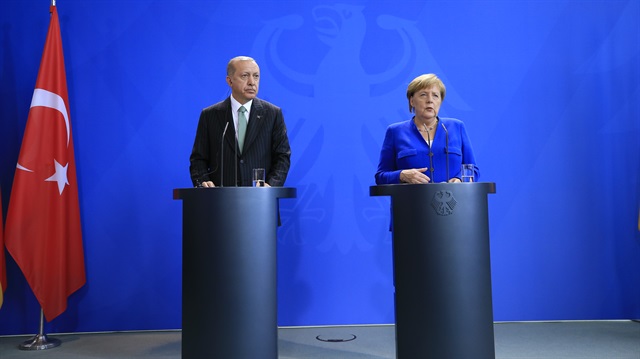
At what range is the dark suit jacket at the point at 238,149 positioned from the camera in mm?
2830

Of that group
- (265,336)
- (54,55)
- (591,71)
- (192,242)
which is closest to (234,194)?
(192,242)

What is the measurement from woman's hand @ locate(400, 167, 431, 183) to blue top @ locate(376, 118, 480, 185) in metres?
0.10

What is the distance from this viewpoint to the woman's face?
256 cm

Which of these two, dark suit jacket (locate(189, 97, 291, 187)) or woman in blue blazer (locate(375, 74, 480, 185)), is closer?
woman in blue blazer (locate(375, 74, 480, 185))

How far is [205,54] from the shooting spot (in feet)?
12.7

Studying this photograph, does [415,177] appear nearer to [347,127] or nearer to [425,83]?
[425,83]

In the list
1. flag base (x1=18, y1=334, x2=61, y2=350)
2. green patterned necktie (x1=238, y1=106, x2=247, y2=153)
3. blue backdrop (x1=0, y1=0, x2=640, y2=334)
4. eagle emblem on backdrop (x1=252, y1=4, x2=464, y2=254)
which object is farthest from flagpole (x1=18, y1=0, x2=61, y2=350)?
green patterned necktie (x1=238, y1=106, x2=247, y2=153)

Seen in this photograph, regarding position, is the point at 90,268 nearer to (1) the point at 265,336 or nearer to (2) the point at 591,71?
(1) the point at 265,336

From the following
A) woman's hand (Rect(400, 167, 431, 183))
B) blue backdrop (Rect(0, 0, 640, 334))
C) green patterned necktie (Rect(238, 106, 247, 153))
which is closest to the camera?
woman's hand (Rect(400, 167, 431, 183))

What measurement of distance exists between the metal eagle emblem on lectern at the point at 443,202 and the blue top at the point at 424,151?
368mm

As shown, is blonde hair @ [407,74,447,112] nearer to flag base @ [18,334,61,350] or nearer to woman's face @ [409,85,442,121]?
woman's face @ [409,85,442,121]

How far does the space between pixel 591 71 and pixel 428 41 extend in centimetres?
128

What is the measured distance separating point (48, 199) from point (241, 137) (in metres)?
1.59

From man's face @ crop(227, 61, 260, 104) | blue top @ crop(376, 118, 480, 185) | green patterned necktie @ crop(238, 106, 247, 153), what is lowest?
blue top @ crop(376, 118, 480, 185)
